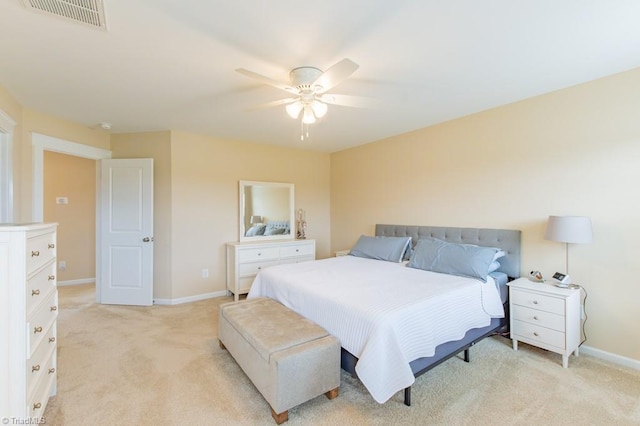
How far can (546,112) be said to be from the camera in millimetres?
2812

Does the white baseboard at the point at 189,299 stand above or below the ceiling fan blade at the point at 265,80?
below

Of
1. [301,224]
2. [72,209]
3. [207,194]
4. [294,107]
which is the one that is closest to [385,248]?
[301,224]

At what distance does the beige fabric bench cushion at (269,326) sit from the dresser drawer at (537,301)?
1.86 m

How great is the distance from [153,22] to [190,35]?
207mm

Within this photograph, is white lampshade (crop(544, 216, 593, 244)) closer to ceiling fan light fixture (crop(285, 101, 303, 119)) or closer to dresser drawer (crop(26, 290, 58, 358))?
ceiling fan light fixture (crop(285, 101, 303, 119))

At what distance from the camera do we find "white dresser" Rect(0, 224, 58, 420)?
1.43 metres

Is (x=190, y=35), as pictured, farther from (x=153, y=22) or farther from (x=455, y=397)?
(x=455, y=397)

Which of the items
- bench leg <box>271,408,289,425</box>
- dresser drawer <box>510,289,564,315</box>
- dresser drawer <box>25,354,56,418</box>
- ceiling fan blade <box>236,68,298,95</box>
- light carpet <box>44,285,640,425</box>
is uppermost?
ceiling fan blade <box>236,68,298,95</box>

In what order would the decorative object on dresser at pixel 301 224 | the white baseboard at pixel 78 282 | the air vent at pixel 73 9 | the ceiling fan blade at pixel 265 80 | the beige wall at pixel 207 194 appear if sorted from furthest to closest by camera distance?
1. the decorative object on dresser at pixel 301 224
2. the white baseboard at pixel 78 282
3. the beige wall at pixel 207 194
4. the ceiling fan blade at pixel 265 80
5. the air vent at pixel 73 9

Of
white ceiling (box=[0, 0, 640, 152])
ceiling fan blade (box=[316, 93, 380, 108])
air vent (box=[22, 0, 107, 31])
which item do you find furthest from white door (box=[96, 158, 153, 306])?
ceiling fan blade (box=[316, 93, 380, 108])

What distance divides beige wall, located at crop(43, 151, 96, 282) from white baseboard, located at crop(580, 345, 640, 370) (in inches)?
274

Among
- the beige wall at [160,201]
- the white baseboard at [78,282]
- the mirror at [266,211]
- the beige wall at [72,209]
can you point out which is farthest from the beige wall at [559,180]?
the white baseboard at [78,282]

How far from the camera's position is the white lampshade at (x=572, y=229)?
7.95ft

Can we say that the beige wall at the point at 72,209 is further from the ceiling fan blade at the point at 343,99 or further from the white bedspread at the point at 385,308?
the ceiling fan blade at the point at 343,99
